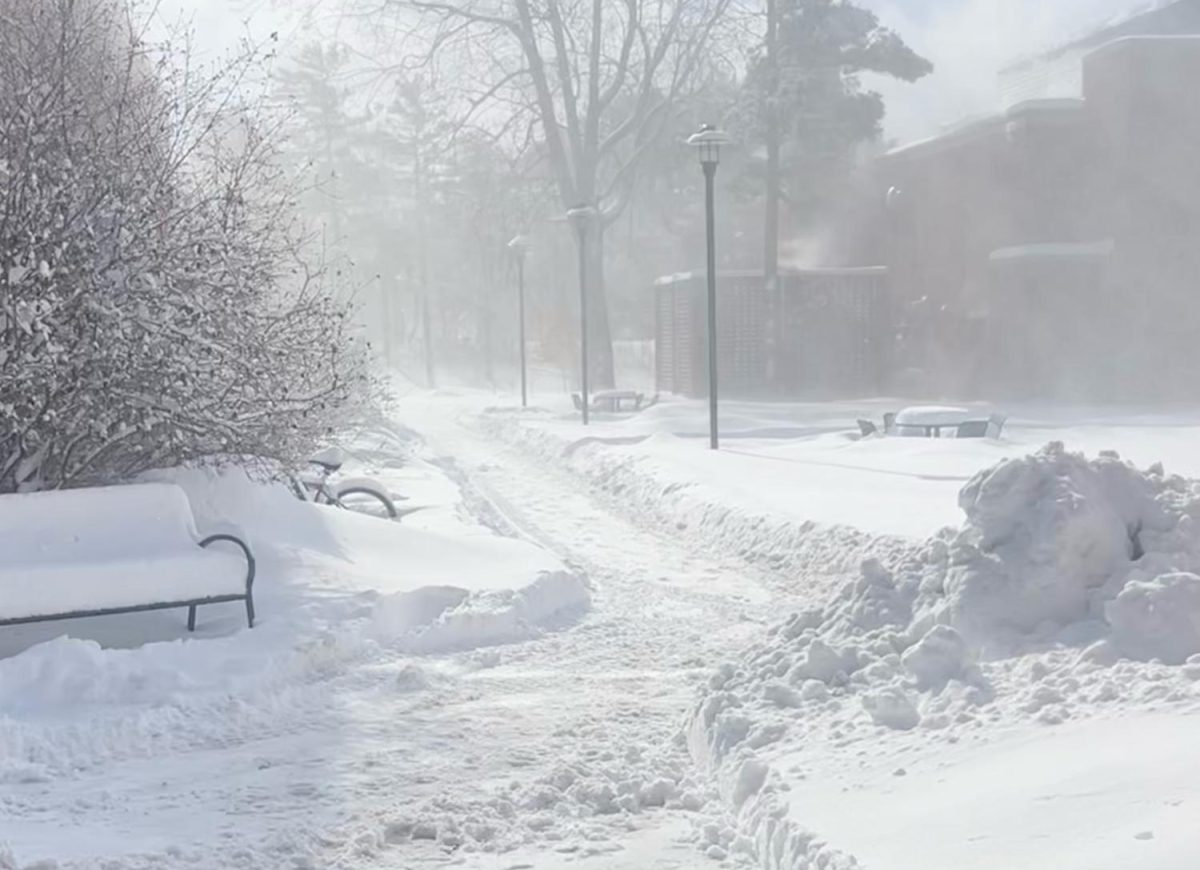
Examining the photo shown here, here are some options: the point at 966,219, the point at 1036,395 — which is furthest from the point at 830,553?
the point at 966,219

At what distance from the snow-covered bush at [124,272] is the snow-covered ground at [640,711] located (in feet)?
2.76

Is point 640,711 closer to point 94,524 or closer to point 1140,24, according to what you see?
point 94,524

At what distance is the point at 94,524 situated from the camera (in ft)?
24.5

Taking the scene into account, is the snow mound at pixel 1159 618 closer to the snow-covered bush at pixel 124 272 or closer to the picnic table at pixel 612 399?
the snow-covered bush at pixel 124 272

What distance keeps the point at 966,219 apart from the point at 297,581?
27.8 metres

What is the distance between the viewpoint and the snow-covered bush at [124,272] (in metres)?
7.43

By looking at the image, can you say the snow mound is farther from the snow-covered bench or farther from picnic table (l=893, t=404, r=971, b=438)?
picnic table (l=893, t=404, r=971, b=438)

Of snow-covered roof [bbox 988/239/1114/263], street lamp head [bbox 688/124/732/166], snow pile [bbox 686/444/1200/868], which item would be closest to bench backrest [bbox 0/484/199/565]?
snow pile [bbox 686/444/1200/868]

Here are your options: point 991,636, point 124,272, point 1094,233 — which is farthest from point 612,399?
point 991,636

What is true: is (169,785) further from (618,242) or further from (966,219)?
(618,242)

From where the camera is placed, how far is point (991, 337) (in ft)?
102

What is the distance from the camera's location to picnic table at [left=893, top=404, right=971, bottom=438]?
1917 centimetres

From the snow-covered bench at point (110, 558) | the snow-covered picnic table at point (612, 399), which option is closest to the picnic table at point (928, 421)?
the snow-covered picnic table at point (612, 399)

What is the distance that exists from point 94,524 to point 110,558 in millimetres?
265
